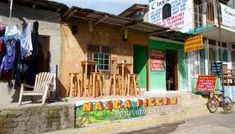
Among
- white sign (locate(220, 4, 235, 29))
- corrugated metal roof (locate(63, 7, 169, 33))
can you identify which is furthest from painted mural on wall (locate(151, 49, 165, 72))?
white sign (locate(220, 4, 235, 29))

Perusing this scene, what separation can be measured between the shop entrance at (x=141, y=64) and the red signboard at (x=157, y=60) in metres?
0.42

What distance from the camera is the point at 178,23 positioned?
14.7m

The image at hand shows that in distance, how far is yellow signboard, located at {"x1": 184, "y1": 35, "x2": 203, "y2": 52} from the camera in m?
11.6

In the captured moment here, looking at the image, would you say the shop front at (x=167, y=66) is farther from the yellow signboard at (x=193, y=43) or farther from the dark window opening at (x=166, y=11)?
the dark window opening at (x=166, y=11)

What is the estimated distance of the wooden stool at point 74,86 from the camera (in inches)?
340

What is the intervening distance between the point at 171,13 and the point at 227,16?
11.0 feet

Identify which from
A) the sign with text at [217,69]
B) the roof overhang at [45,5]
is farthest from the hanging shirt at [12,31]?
the sign with text at [217,69]

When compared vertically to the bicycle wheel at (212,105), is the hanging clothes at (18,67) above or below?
above

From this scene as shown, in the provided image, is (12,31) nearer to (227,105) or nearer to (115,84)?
(115,84)

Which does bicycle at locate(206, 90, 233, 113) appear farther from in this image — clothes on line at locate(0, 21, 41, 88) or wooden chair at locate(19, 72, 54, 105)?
clothes on line at locate(0, 21, 41, 88)

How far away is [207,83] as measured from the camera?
11.8 meters

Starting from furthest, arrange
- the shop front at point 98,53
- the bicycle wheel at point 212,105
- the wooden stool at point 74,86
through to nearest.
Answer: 1. the bicycle wheel at point 212,105
2. the shop front at point 98,53
3. the wooden stool at point 74,86

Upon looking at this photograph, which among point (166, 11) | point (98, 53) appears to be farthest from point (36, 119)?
point (166, 11)

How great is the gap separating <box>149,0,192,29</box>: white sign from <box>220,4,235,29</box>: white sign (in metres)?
1.90
